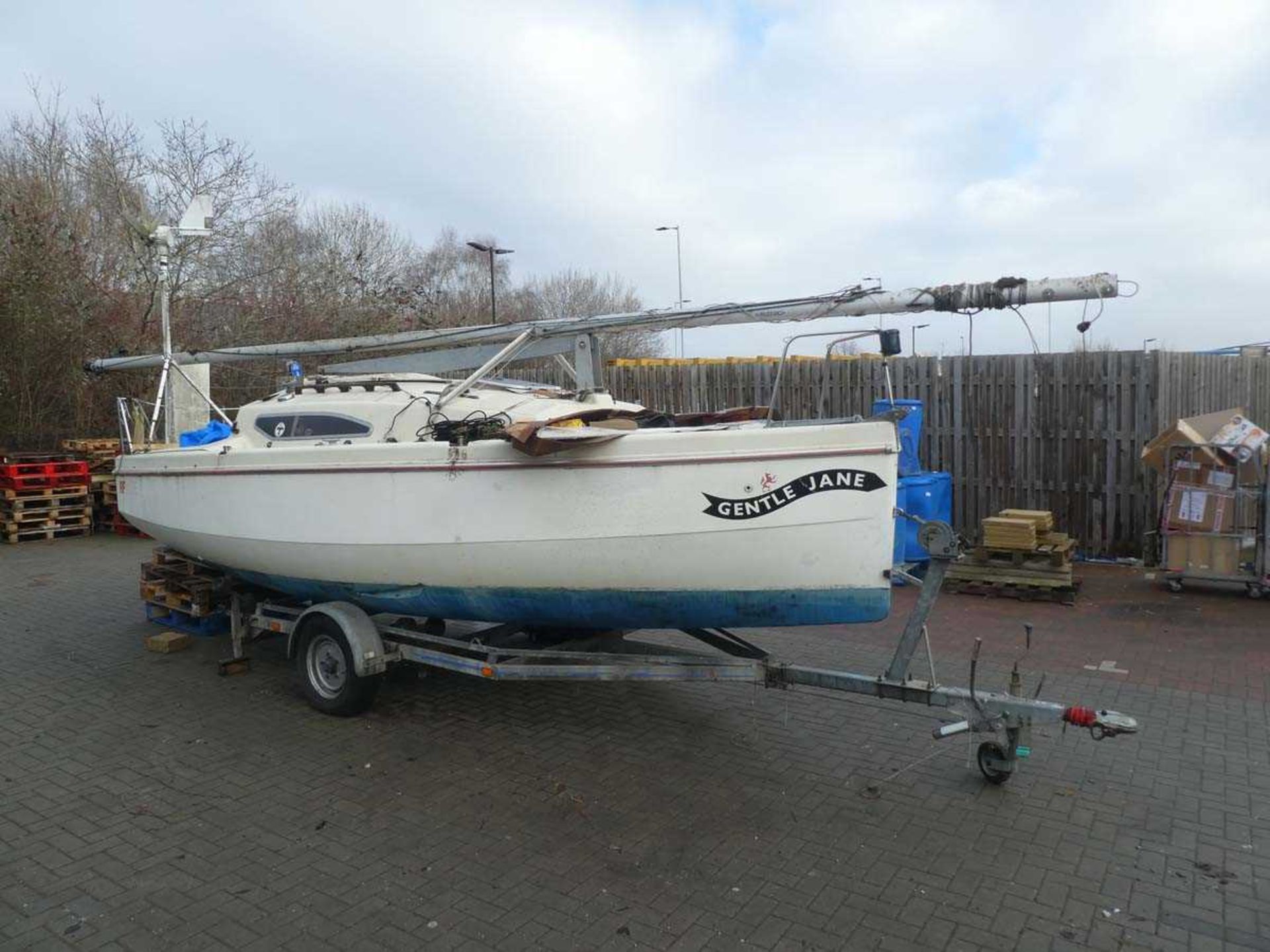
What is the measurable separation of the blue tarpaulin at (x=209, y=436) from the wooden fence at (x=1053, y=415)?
20.3 feet

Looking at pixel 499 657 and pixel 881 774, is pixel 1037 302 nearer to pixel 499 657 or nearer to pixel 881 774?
pixel 881 774

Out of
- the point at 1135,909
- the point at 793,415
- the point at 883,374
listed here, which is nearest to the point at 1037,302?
the point at 1135,909

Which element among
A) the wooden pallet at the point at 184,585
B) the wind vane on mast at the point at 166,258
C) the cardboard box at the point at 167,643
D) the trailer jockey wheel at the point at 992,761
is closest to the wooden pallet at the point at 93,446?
the wind vane on mast at the point at 166,258

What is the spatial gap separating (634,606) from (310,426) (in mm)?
2887

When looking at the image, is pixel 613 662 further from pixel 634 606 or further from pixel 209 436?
pixel 209 436

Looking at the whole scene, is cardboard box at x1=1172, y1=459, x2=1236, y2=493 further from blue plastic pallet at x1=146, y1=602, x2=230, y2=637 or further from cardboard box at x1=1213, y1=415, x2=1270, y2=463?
blue plastic pallet at x1=146, y1=602, x2=230, y2=637

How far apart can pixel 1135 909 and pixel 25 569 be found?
12397 millimetres

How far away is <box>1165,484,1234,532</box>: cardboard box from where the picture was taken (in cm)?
875

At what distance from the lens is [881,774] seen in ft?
16.0

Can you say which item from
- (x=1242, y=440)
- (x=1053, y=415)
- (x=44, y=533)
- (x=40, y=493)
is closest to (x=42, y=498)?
(x=40, y=493)

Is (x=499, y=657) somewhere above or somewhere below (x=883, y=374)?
below

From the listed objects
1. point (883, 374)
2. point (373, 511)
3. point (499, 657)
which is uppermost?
point (883, 374)

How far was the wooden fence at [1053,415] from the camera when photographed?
10.3 metres

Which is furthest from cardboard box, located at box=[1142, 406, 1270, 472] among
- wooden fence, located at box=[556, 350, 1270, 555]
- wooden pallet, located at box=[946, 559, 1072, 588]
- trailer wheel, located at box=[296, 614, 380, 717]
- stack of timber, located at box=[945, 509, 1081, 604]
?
trailer wheel, located at box=[296, 614, 380, 717]
